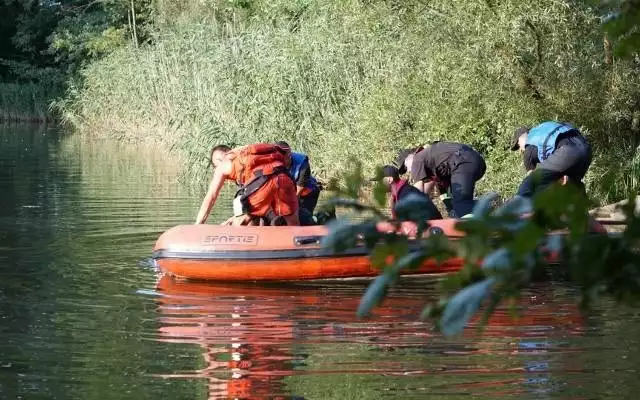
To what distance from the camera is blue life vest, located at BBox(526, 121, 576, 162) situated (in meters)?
9.92

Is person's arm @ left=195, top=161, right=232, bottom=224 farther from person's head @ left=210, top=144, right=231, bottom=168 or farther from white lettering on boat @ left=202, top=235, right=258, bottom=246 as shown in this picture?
white lettering on boat @ left=202, top=235, right=258, bottom=246

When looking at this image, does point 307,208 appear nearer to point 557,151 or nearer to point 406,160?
point 406,160

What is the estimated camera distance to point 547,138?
9922 mm

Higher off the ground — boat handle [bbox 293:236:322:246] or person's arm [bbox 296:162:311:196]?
person's arm [bbox 296:162:311:196]

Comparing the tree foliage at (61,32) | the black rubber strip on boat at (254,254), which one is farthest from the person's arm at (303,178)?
the tree foliage at (61,32)

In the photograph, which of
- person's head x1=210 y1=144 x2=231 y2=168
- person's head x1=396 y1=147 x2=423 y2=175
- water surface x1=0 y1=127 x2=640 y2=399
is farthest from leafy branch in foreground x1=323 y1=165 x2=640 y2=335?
person's head x1=396 y1=147 x2=423 y2=175

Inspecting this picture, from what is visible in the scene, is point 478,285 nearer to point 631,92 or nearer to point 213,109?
point 631,92

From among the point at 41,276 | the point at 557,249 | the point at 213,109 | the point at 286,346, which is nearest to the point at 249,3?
the point at 213,109

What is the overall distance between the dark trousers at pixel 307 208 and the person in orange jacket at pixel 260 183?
31 centimetres

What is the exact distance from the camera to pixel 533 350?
6.29 metres

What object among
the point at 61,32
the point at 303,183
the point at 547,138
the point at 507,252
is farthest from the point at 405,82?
the point at 61,32

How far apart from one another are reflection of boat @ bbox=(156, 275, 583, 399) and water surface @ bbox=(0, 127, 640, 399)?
0.01 meters

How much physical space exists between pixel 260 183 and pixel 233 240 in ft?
1.62

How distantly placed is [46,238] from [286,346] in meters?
5.40
